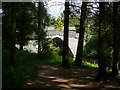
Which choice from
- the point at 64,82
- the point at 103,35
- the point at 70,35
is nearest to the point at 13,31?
the point at 64,82

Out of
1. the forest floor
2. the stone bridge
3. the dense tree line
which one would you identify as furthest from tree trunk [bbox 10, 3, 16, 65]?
the stone bridge

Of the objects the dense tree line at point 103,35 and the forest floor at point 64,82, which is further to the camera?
the dense tree line at point 103,35

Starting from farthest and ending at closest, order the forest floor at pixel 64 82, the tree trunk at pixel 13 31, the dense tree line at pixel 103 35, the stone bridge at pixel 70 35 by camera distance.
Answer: the stone bridge at pixel 70 35 < the tree trunk at pixel 13 31 < the dense tree line at pixel 103 35 < the forest floor at pixel 64 82

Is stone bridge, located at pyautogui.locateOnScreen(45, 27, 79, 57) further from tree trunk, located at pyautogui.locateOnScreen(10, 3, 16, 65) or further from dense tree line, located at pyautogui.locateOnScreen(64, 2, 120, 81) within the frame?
tree trunk, located at pyautogui.locateOnScreen(10, 3, 16, 65)

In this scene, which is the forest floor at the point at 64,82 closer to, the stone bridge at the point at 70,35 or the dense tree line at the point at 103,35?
the dense tree line at the point at 103,35

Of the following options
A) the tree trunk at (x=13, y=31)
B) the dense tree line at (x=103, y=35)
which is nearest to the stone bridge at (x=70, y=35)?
the dense tree line at (x=103, y=35)

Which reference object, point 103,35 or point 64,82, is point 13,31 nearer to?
point 64,82

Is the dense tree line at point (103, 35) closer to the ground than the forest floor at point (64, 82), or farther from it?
farther from it

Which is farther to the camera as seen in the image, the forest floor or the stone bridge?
the stone bridge

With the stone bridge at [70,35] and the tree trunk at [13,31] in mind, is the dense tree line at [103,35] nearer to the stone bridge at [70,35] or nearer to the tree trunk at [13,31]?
the tree trunk at [13,31]

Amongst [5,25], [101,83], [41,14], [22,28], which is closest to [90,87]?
[101,83]

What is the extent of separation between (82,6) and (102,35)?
6.69 m

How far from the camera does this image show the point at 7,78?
19.2 feet

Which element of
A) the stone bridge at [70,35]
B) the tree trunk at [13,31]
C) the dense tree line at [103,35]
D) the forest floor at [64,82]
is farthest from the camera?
the stone bridge at [70,35]
